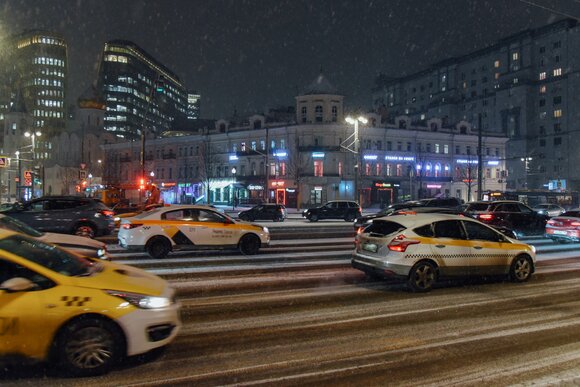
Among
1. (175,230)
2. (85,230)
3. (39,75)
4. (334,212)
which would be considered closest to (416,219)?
(175,230)

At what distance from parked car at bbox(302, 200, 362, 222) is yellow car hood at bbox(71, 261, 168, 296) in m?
29.1

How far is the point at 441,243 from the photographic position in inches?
393

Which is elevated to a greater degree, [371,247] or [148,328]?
[371,247]

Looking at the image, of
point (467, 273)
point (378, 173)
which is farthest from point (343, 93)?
point (467, 273)

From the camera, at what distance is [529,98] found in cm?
9919

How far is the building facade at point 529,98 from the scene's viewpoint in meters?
92.9

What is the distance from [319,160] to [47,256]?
192ft

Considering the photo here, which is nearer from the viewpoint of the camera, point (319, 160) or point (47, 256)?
point (47, 256)

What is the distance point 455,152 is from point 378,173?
1407 cm

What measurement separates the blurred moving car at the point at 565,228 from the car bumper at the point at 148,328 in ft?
59.0

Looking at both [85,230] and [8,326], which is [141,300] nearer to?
[8,326]

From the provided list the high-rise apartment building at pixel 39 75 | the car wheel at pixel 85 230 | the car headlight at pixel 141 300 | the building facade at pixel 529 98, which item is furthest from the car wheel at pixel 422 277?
the high-rise apartment building at pixel 39 75

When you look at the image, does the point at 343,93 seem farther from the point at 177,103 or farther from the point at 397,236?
the point at 177,103

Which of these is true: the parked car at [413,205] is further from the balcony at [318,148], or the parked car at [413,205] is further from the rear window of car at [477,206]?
the balcony at [318,148]
